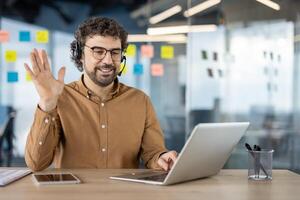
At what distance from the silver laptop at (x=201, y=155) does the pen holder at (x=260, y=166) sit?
9 cm

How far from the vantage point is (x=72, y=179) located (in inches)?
58.4

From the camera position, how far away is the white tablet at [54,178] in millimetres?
1441

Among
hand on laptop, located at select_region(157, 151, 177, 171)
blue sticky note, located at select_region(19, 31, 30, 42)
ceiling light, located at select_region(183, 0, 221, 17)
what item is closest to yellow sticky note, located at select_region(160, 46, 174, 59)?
ceiling light, located at select_region(183, 0, 221, 17)

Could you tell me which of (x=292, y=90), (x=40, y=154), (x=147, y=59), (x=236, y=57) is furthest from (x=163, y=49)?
(x=40, y=154)

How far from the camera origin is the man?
195 centimetres


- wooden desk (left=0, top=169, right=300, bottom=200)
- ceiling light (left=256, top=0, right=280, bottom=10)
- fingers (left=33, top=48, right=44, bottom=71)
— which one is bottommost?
wooden desk (left=0, top=169, right=300, bottom=200)

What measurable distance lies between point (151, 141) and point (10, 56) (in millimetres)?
3178

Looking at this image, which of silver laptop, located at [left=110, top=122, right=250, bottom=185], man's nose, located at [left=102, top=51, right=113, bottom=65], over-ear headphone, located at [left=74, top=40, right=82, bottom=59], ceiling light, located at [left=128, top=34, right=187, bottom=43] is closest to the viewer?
silver laptop, located at [left=110, top=122, right=250, bottom=185]

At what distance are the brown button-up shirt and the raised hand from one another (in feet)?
0.59

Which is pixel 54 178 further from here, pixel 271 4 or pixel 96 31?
pixel 271 4

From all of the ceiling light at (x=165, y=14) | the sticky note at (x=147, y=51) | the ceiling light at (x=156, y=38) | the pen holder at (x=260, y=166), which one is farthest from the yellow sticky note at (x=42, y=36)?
the pen holder at (x=260, y=166)

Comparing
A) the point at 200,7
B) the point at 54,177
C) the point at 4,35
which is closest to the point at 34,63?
the point at 54,177

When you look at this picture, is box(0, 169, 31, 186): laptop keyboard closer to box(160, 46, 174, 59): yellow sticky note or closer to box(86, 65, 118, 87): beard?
box(86, 65, 118, 87): beard

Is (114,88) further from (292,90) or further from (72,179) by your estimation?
(292,90)
